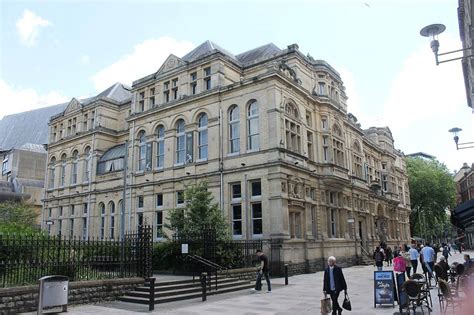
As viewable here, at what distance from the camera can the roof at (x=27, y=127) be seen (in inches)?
3391

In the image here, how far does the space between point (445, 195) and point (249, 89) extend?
166ft

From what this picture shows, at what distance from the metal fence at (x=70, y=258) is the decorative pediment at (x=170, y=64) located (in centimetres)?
1851

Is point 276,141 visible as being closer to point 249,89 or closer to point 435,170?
point 249,89

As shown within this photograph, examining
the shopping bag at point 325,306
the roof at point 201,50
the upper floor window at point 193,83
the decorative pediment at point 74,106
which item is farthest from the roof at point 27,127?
the shopping bag at point 325,306

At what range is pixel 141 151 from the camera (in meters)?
35.2

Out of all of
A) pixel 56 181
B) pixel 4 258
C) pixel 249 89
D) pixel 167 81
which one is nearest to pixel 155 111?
pixel 167 81

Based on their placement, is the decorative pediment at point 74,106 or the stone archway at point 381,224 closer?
the decorative pediment at point 74,106

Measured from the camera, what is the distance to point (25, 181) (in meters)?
60.5

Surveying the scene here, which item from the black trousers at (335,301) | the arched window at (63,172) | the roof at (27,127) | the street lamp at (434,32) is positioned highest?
the roof at (27,127)

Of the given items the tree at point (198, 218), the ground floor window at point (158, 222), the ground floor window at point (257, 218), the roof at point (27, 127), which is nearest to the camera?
the tree at point (198, 218)

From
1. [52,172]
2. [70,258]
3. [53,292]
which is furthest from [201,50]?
[53,292]

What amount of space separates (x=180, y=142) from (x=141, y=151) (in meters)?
5.04

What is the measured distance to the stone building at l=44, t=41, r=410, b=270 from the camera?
87.1 feet

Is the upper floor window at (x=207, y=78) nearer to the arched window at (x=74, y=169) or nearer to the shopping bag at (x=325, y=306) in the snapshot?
the arched window at (x=74, y=169)
